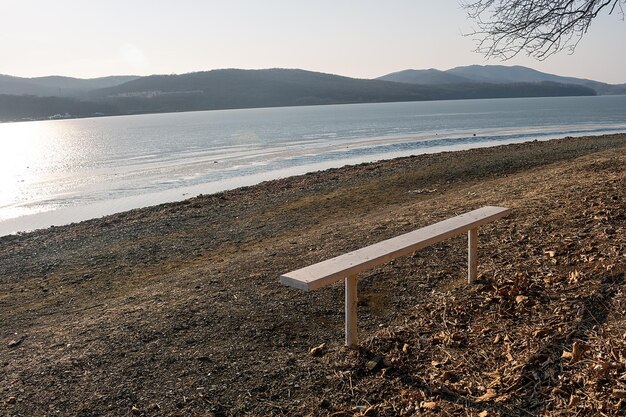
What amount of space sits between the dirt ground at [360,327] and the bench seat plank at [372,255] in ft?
→ 1.93

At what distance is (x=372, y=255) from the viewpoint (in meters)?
4.59

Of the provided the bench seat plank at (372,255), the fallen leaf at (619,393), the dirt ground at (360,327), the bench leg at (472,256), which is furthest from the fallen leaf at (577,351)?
the bench leg at (472,256)

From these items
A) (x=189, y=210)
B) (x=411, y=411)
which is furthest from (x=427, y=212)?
(x=189, y=210)

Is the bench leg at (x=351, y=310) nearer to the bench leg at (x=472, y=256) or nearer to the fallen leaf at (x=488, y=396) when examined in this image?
the fallen leaf at (x=488, y=396)

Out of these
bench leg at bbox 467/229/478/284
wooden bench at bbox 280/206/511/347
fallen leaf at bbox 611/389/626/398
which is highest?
wooden bench at bbox 280/206/511/347

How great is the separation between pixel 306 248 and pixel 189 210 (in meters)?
7.61

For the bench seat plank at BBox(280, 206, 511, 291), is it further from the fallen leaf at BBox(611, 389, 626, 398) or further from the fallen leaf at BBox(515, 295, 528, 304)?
the fallen leaf at BBox(611, 389, 626, 398)

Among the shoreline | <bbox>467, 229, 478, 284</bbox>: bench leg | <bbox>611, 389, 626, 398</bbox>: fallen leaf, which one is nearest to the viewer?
<bbox>611, 389, 626, 398</bbox>: fallen leaf

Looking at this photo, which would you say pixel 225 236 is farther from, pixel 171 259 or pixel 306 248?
pixel 306 248

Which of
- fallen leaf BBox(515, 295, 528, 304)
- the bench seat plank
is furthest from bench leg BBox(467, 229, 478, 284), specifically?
fallen leaf BBox(515, 295, 528, 304)

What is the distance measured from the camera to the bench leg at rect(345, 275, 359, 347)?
445 cm

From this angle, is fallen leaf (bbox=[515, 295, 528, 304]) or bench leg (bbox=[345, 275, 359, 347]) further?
fallen leaf (bbox=[515, 295, 528, 304])

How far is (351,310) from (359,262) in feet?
1.28

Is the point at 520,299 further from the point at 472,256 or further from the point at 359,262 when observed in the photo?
the point at 359,262
